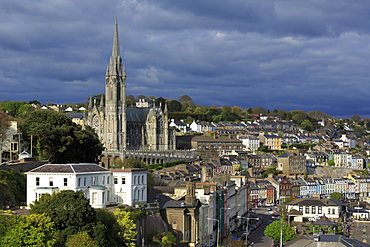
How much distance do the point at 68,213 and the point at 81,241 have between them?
2.89 meters

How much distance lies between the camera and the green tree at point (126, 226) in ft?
175

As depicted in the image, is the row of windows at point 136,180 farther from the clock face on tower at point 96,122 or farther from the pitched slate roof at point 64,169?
the clock face on tower at point 96,122

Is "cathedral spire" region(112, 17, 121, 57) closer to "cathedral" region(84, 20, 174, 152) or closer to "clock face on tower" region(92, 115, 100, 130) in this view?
"cathedral" region(84, 20, 174, 152)

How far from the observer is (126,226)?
2106 inches

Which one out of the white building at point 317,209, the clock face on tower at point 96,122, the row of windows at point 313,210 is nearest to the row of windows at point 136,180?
the white building at point 317,209

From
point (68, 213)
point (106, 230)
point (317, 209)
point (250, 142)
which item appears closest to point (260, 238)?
point (317, 209)

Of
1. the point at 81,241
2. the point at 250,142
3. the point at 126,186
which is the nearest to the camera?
the point at 81,241

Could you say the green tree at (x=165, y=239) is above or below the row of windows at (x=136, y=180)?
below

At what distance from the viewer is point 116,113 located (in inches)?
5915

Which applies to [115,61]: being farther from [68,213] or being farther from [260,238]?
[68,213]

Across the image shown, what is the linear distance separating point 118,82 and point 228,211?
74348 mm

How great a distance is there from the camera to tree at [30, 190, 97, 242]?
161ft

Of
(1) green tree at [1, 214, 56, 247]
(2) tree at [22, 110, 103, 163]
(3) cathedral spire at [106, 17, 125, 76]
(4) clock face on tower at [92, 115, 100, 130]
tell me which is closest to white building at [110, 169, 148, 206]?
(1) green tree at [1, 214, 56, 247]

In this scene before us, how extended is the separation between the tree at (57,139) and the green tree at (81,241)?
28.2 meters
